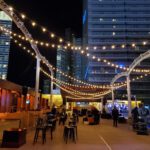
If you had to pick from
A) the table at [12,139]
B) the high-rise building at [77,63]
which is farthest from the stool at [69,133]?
the high-rise building at [77,63]

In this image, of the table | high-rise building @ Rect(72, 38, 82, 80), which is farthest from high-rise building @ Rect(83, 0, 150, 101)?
the table

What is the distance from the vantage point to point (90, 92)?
1319 inches

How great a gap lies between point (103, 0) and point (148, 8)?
1518 cm

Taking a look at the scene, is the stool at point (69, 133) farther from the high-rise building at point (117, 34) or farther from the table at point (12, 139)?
the high-rise building at point (117, 34)

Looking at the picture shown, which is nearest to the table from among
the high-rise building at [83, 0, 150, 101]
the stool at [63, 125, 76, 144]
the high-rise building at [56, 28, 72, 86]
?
the stool at [63, 125, 76, 144]

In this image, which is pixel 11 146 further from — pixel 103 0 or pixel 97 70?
pixel 103 0

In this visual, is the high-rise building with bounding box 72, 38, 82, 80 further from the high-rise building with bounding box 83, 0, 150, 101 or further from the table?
the table

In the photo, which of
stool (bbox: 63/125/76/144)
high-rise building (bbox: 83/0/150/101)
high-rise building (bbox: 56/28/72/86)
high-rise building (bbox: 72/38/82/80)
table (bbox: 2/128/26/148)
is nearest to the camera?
table (bbox: 2/128/26/148)

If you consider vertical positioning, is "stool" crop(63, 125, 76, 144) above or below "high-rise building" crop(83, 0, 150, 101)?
below

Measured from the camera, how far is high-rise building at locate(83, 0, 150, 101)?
68875 mm

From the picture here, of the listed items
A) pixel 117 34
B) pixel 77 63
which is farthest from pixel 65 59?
pixel 117 34

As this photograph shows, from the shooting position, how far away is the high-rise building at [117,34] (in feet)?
226

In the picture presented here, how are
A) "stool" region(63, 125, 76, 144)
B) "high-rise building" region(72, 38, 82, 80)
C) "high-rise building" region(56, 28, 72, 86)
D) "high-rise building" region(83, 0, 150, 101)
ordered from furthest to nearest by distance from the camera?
1. "high-rise building" region(72, 38, 82, 80)
2. "high-rise building" region(56, 28, 72, 86)
3. "high-rise building" region(83, 0, 150, 101)
4. "stool" region(63, 125, 76, 144)

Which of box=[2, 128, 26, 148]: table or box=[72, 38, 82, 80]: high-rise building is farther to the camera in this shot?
box=[72, 38, 82, 80]: high-rise building
